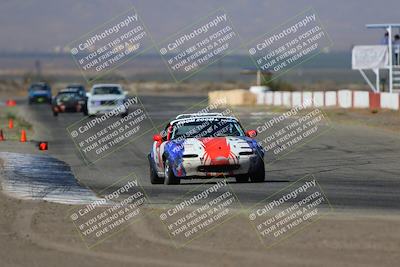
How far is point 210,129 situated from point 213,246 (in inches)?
307

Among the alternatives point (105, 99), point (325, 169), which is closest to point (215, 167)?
point (325, 169)

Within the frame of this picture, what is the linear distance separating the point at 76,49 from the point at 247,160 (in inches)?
782

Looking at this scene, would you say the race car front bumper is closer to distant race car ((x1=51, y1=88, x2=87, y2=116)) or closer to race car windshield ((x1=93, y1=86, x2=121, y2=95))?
race car windshield ((x1=93, y1=86, x2=121, y2=95))

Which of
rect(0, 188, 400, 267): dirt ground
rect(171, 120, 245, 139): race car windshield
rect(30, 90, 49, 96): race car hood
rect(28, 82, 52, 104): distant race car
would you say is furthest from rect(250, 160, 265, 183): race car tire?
rect(30, 90, 49, 96): race car hood

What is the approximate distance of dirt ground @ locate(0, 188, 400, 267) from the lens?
10328 millimetres

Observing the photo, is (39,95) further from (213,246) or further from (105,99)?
(213,246)

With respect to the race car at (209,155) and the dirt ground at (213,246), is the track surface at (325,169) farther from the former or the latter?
the dirt ground at (213,246)

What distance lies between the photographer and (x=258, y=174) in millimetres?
17922

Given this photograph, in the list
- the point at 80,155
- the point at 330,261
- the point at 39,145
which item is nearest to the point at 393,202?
the point at 330,261

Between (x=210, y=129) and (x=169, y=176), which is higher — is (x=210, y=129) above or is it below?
above

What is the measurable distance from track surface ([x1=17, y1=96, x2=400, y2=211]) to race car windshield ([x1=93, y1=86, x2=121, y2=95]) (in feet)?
40.2

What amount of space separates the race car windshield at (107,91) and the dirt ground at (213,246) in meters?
35.9

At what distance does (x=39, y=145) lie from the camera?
1144 inches

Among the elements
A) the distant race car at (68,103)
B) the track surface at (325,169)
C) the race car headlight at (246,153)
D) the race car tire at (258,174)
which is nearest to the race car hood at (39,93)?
the distant race car at (68,103)
